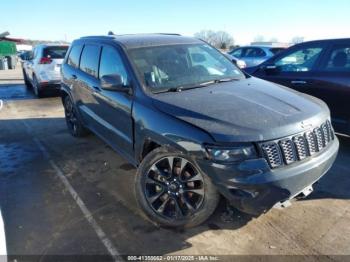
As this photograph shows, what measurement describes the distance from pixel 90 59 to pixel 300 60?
137 inches

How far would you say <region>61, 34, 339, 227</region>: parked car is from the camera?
2.80 metres

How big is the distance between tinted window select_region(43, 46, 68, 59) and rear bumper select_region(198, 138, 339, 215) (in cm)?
915

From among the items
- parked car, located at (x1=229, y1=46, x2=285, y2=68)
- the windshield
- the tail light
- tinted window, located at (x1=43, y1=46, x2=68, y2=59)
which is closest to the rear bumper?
the windshield

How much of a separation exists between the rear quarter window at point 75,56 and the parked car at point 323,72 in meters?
3.25

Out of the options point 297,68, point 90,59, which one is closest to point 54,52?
point 90,59

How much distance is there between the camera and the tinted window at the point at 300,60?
5.65 meters

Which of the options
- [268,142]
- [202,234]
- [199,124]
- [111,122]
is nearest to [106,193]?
[111,122]

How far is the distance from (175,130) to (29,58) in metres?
10.7

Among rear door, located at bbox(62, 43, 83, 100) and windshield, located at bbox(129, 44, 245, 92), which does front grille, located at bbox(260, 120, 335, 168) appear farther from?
rear door, located at bbox(62, 43, 83, 100)

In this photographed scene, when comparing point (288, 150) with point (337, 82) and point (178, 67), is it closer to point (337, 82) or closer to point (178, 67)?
point (178, 67)

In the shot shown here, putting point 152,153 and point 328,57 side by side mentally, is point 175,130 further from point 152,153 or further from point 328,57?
point 328,57

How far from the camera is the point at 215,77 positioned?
416cm

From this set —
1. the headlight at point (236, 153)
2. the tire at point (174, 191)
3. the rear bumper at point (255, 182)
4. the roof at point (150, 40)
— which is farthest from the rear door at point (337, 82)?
the tire at point (174, 191)

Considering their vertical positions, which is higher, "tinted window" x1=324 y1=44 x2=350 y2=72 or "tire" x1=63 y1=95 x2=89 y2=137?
"tinted window" x1=324 y1=44 x2=350 y2=72
